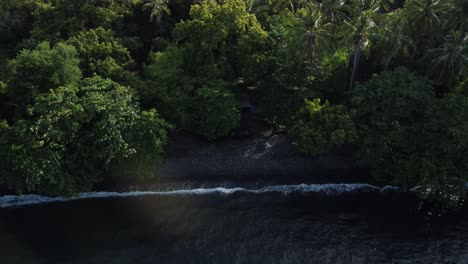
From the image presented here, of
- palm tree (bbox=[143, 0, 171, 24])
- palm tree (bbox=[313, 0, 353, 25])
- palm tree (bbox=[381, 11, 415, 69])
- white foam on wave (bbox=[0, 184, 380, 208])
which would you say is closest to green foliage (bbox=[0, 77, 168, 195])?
white foam on wave (bbox=[0, 184, 380, 208])

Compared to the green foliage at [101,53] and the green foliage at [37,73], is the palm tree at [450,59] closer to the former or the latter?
the green foliage at [101,53]

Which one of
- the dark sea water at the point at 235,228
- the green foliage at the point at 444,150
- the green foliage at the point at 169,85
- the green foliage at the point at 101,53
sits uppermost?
the green foliage at the point at 101,53

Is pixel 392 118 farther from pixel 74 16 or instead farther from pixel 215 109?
pixel 74 16

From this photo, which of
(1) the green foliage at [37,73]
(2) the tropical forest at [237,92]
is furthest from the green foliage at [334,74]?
(1) the green foliage at [37,73]

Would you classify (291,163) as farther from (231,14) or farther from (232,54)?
(231,14)

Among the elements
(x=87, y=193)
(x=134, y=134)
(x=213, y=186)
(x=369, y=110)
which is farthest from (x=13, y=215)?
(x=369, y=110)

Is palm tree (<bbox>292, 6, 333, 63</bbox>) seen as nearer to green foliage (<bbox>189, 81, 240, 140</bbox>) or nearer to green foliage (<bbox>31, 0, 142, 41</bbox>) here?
green foliage (<bbox>189, 81, 240, 140</bbox>)
